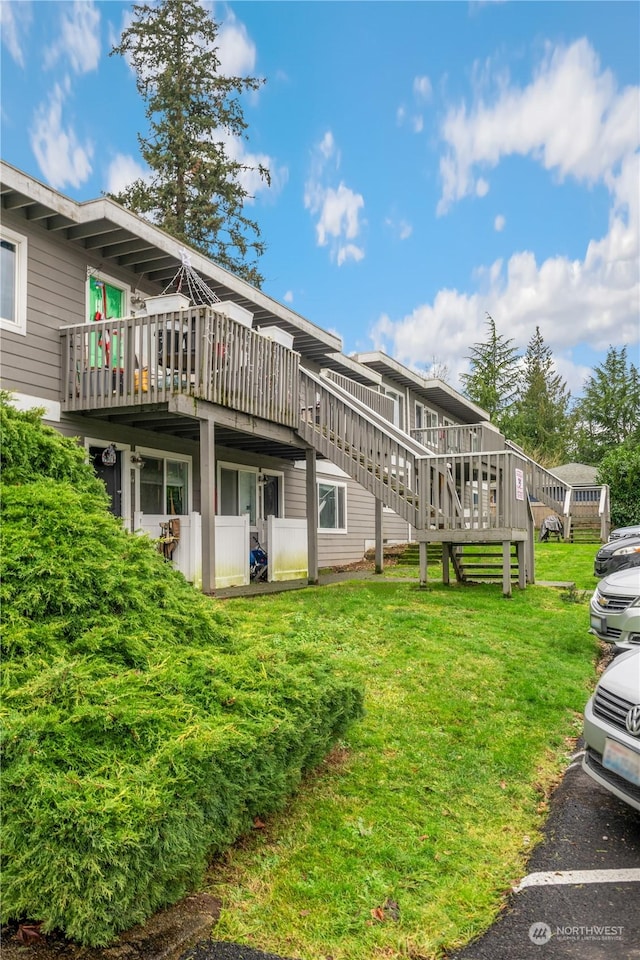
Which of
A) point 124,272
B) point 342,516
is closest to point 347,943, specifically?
point 124,272

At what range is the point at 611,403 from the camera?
4300 centimetres

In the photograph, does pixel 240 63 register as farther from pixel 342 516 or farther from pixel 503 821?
pixel 503 821

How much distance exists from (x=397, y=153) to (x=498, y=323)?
95.9ft

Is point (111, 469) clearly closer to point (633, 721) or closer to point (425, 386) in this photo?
point (633, 721)

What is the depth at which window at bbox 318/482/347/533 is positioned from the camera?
16.3 metres

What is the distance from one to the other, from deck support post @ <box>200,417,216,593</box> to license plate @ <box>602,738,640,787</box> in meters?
6.23

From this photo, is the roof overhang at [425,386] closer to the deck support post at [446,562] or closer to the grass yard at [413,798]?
the deck support post at [446,562]

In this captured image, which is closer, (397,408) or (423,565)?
(423,565)

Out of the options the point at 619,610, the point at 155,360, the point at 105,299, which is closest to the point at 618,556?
the point at 619,610

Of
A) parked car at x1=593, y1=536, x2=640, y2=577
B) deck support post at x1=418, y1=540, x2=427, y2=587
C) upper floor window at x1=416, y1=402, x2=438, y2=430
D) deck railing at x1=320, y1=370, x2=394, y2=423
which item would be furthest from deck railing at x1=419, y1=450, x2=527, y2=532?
upper floor window at x1=416, y1=402, x2=438, y2=430

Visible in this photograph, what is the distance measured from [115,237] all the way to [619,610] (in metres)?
8.49

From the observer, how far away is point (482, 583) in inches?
458

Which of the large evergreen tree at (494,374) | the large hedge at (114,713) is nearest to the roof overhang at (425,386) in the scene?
the large hedge at (114,713)

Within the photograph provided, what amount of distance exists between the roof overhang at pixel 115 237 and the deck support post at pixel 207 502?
3.12m
